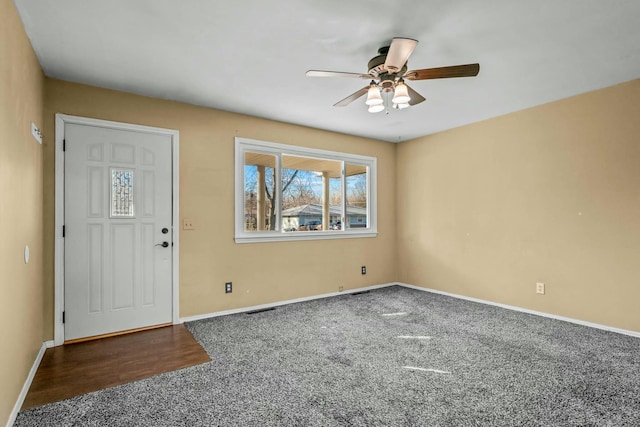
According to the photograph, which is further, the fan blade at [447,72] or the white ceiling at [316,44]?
the fan blade at [447,72]

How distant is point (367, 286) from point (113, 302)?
11.4 feet

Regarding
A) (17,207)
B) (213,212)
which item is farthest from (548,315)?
(17,207)

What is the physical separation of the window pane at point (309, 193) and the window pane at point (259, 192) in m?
0.20

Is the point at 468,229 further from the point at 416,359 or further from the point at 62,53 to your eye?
the point at 62,53

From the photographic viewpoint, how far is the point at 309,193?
4922mm

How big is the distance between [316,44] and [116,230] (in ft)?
8.64

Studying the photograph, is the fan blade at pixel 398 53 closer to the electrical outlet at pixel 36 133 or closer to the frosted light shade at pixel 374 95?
the frosted light shade at pixel 374 95

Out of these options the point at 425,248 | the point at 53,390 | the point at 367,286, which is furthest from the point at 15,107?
the point at 425,248

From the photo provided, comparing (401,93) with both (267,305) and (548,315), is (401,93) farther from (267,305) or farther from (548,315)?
(548,315)

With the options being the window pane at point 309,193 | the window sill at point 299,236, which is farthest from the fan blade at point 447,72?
the window sill at point 299,236

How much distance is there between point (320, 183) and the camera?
5062mm

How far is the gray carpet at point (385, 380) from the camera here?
1945 millimetres

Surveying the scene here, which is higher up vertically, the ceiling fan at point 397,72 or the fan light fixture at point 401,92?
the ceiling fan at point 397,72

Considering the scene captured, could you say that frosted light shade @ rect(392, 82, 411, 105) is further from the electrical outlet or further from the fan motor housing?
the electrical outlet
